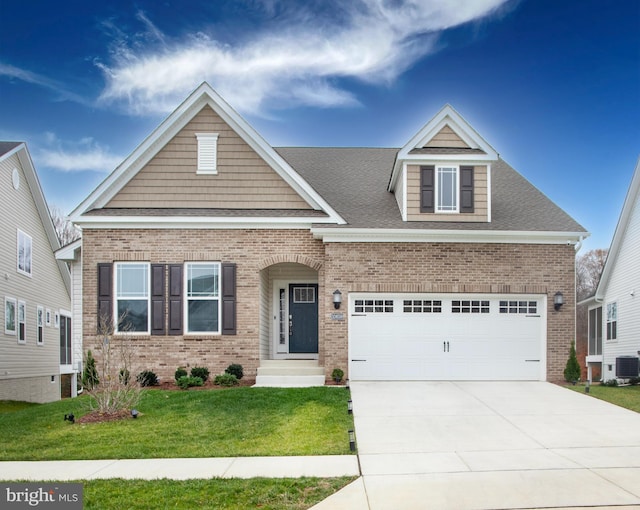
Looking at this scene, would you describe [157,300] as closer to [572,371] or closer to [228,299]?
[228,299]

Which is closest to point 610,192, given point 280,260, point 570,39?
point 570,39

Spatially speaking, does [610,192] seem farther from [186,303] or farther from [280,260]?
[186,303]

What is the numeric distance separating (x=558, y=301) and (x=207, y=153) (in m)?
10.0

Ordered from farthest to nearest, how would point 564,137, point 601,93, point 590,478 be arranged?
point 564,137, point 601,93, point 590,478

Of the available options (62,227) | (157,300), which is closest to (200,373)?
(157,300)

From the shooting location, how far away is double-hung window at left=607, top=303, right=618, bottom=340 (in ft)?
73.3

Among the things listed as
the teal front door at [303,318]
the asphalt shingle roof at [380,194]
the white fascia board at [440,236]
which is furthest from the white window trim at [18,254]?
the white fascia board at [440,236]

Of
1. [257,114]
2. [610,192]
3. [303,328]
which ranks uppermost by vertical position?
[257,114]

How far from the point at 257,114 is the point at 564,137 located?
10.8 m

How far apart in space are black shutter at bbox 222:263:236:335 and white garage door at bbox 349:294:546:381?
3.09 metres

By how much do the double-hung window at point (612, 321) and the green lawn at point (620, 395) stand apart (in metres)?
6.11

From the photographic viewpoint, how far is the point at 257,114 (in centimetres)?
2066

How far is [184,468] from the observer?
8.20m

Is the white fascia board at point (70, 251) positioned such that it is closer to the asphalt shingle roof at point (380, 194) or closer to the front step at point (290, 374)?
the front step at point (290, 374)
